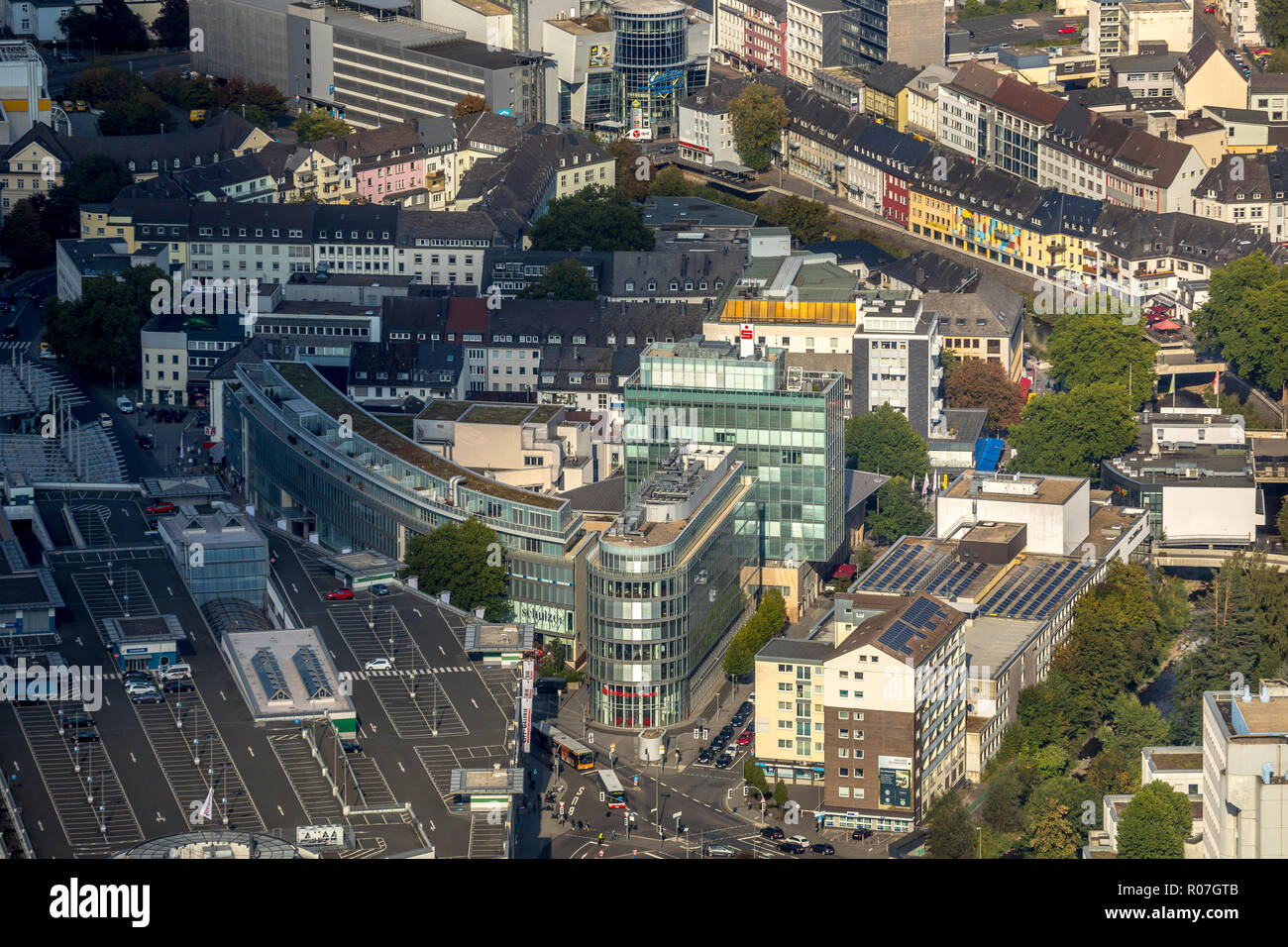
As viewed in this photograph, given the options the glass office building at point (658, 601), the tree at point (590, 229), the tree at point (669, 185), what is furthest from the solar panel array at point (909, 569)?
the tree at point (669, 185)

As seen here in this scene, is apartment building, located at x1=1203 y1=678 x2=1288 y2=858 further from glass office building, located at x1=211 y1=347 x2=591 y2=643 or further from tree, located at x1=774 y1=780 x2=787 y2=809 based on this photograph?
glass office building, located at x1=211 y1=347 x2=591 y2=643

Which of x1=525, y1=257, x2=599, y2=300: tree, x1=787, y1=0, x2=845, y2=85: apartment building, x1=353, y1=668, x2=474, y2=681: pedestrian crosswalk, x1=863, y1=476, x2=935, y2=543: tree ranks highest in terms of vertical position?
x1=787, y1=0, x2=845, y2=85: apartment building

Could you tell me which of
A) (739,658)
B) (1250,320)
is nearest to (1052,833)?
(739,658)

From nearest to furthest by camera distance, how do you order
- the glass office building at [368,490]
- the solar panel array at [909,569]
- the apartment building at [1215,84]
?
the solar panel array at [909,569] → the glass office building at [368,490] → the apartment building at [1215,84]

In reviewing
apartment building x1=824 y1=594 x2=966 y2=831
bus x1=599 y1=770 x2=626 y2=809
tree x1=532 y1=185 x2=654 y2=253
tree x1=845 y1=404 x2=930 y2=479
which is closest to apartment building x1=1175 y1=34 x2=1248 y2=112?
tree x1=532 y1=185 x2=654 y2=253

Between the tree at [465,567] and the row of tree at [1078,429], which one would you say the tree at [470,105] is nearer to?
the row of tree at [1078,429]

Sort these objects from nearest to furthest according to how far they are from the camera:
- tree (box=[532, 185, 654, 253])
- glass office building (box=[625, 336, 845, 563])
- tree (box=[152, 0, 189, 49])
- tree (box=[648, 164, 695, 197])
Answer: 1. glass office building (box=[625, 336, 845, 563])
2. tree (box=[532, 185, 654, 253])
3. tree (box=[648, 164, 695, 197])
4. tree (box=[152, 0, 189, 49])
